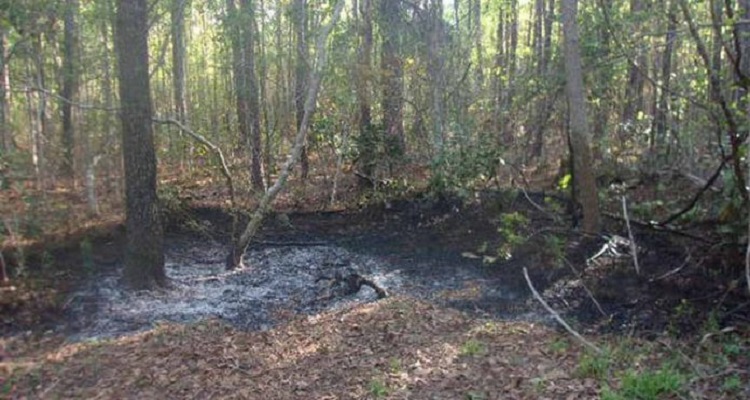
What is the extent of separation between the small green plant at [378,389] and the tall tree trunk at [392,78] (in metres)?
8.68

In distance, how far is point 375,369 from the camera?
6.17 meters

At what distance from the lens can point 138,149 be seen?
845 cm

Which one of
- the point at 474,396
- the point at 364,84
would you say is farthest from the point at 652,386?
the point at 364,84

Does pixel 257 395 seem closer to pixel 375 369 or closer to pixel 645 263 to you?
pixel 375 369

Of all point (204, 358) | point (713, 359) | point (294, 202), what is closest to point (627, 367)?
point (713, 359)

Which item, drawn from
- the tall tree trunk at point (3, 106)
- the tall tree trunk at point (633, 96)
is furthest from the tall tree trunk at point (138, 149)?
the tall tree trunk at point (633, 96)

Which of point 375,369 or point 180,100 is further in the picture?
point 180,100

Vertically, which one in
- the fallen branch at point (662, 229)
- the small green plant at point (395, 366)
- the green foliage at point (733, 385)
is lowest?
the small green plant at point (395, 366)

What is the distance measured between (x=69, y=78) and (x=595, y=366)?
11.2 m

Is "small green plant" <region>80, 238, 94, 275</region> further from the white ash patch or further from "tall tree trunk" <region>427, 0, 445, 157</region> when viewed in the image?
"tall tree trunk" <region>427, 0, 445, 157</region>

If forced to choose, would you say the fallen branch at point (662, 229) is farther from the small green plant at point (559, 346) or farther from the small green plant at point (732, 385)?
the small green plant at point (732, 385)

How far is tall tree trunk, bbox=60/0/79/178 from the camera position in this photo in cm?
1275

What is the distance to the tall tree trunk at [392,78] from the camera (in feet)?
46.4

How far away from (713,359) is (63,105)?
1387 centimetres
